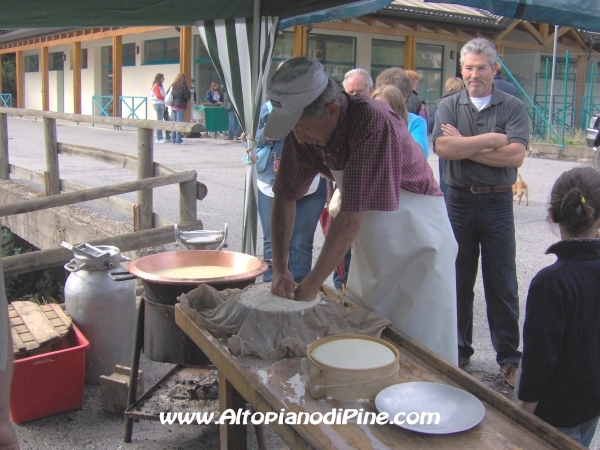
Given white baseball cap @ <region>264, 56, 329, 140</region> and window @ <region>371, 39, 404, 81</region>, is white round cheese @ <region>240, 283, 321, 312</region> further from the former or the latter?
window @ <region>371, 39, 404, 81</region>

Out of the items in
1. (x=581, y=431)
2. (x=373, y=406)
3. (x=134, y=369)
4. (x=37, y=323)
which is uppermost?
(x=373, y=406)

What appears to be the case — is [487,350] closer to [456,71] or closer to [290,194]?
[290,194]

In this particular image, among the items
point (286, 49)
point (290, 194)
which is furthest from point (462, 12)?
point (290, 194)

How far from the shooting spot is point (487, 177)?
3.58 m

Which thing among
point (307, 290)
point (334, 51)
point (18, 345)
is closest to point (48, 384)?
point (18, 345)

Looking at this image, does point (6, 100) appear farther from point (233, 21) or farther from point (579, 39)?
point (233, 21)

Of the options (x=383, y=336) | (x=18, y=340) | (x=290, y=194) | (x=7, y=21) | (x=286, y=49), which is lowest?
(x=18, y=340)

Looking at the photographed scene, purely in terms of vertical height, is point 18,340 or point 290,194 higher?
point 290,194

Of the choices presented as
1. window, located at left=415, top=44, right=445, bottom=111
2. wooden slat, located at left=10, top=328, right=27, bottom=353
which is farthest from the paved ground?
window, located at left=415, top=44, right=445, bottom=111

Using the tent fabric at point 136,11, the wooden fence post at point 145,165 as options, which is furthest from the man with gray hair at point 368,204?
the wooden fence post at point 145,165

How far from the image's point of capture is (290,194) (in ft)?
8.84

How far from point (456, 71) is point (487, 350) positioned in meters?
19.1

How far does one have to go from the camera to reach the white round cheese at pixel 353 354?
72.7 inches

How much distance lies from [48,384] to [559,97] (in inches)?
731
